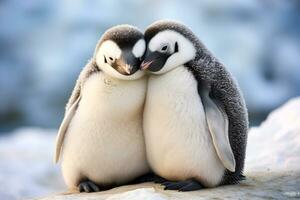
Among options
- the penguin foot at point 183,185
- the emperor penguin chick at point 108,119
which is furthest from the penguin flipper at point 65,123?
the penguin foot at point 183,185

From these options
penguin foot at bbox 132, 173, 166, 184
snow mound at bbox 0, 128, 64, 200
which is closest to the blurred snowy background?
snow mound at bbox 0, 128, 64, 200

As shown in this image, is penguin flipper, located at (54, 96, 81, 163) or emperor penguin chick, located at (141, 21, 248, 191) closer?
emperor penguin chick, located at (141, 21, 248, 191)

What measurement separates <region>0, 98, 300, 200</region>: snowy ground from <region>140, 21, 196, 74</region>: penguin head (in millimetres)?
631

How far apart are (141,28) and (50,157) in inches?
285

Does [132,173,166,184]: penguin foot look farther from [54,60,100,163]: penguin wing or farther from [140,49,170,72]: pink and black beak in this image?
[140,49,170,72]: pink and black beak

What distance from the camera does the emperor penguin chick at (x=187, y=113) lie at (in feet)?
10.8

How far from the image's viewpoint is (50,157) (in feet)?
24.1

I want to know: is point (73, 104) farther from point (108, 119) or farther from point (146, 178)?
point (146, 178)

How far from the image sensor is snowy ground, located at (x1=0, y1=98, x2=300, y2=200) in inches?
160

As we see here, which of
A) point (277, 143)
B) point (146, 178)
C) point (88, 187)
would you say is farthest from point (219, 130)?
point (277, 143)

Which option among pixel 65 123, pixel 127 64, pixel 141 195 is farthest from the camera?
pixel 65 123

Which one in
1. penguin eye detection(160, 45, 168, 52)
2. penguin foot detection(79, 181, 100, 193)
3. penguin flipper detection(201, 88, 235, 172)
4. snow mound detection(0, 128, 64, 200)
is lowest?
snow mound detection(0, 128, 64, 200)

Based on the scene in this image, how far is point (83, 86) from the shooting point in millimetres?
3529

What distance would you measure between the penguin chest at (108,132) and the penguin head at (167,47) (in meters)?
0.17
